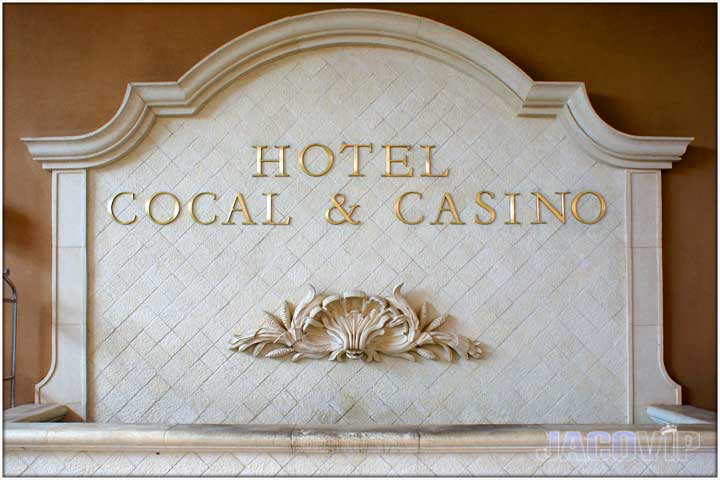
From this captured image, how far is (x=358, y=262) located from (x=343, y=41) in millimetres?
1185

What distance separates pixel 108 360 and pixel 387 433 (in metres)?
1.62

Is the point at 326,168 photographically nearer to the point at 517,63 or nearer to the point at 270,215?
the point at 270,215

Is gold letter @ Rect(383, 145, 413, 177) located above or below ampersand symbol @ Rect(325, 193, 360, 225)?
above

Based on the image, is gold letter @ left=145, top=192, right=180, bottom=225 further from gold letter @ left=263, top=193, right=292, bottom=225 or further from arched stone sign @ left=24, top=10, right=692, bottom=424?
gold letter @ left=263, top=193, right=292, bottom=225

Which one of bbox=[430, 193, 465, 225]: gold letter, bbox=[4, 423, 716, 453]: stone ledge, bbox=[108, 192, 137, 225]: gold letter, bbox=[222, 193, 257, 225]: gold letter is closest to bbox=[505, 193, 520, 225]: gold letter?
bbox=[430, 193, 465, 225]: gold letter

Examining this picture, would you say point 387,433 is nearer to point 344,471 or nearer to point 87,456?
point 344,471

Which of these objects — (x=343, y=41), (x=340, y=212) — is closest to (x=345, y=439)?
(x=340, y=212)

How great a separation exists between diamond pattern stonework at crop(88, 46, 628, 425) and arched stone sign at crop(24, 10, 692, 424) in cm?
1

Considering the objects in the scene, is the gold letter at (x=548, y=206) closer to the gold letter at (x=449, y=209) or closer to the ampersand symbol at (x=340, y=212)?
the gold letter at (x=449, y=209)

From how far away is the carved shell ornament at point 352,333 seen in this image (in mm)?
3480

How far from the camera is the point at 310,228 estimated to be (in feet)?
11.7

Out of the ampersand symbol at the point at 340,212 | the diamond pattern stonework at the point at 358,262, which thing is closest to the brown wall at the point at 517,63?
the diamond pattern stonework at the point at 358,262

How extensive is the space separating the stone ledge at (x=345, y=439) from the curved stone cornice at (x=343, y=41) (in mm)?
1434

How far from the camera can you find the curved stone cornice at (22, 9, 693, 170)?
3547mm
